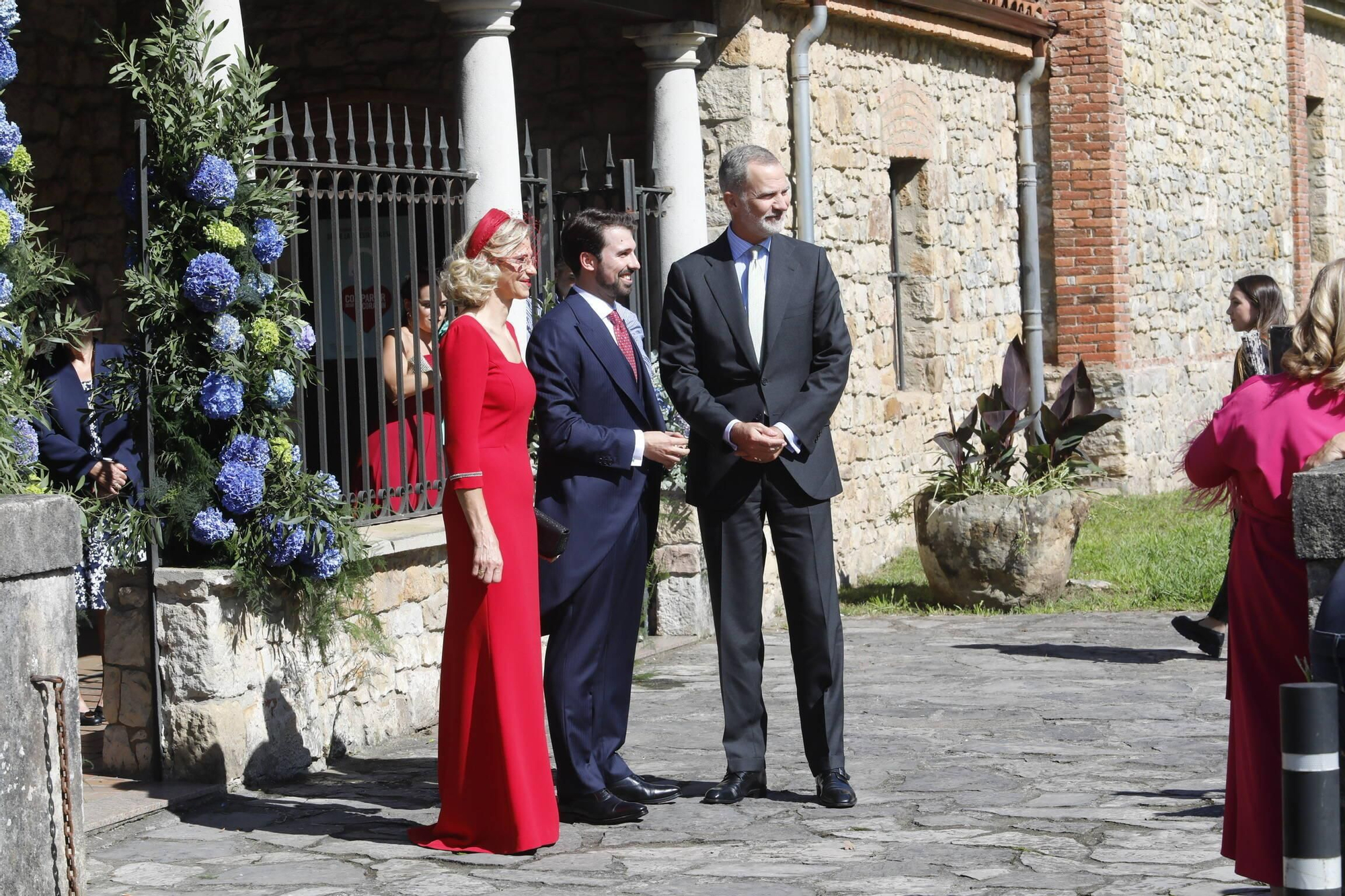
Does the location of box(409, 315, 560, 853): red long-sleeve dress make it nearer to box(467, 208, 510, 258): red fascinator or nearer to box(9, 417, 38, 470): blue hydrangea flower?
box(467, 208, 510, 258): red fascinator

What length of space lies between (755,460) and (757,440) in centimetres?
10

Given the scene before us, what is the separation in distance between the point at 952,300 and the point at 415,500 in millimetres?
5835

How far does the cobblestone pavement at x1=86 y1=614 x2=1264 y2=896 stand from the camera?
4.65 m

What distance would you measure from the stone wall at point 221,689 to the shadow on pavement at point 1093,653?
125 inches

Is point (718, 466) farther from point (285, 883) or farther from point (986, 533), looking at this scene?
point (986, 533)

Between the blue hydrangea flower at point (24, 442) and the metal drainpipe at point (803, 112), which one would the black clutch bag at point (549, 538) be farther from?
the metal drainpipe at point (803, 112)

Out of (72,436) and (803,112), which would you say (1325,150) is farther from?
(72,436)

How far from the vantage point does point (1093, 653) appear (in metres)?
8.10

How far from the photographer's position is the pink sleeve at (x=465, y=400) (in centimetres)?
494

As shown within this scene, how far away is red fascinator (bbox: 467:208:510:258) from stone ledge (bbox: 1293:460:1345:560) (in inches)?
92.4

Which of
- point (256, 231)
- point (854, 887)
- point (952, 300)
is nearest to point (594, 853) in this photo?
point (854, 887)

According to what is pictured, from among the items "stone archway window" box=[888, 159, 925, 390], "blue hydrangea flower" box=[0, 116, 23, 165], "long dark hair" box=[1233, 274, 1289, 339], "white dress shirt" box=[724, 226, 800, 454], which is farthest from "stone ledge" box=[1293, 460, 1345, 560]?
"stone archway window" box=[888, 159, 925, 390]

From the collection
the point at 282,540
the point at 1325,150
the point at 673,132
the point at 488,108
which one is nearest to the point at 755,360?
the point at 282,540

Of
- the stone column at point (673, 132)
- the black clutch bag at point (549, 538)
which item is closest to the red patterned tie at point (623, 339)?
the black clutch bag at point (549, 538)
